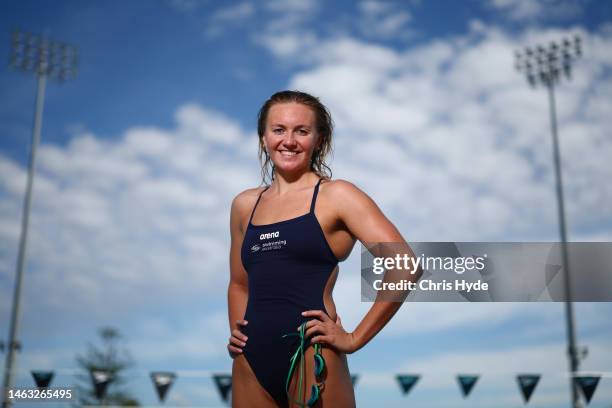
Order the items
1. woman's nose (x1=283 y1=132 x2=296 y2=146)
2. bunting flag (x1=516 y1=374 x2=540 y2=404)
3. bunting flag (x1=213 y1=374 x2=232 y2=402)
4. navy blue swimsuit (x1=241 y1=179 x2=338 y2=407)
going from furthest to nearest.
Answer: bunting flag (x1=213 y1=374 x2=232 y2=402)
bunting flag (x1=516 y1=374 x2=540 y2=404)
woman's nose (x1=283 y1=132 x2=296 y2=146)
navy blue swimsuit (x1=241 y1=179 x2=338 y2=407)

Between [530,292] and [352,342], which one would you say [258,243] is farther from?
[530,292]

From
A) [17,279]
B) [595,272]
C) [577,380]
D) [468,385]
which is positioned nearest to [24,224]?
[17,279]

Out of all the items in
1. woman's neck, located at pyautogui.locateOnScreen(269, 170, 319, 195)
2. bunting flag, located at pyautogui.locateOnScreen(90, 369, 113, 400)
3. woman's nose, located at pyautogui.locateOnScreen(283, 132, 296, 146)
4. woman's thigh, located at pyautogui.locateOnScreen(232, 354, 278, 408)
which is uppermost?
woman's nose, located at pyautogui.locateOnScreen(283, 132, 296, 146)

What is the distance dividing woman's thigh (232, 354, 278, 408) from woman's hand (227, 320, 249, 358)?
28 millimetres

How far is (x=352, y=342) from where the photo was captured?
2.34 meters

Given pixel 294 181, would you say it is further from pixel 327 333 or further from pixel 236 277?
pixel 327 333

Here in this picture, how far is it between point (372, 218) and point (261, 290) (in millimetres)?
571

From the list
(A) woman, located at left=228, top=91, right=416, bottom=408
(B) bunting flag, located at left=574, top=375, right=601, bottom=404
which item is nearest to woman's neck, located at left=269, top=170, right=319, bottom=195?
(A) woman, located at left=228, top=91, right=416, bottom=408

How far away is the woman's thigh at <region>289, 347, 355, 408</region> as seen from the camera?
2289 millimetres

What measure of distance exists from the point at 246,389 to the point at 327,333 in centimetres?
50

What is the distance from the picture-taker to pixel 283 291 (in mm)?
2438

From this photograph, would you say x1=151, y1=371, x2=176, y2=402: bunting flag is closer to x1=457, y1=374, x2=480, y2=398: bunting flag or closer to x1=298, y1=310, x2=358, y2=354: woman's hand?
x1=457, y1=374, x2=480, y2=398: bunting flag

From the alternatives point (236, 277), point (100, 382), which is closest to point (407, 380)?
point (100, 382)

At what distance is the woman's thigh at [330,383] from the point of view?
2289 mm
